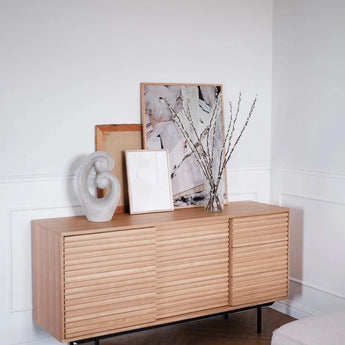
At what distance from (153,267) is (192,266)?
Result: 0.27m

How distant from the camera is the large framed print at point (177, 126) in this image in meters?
3.44

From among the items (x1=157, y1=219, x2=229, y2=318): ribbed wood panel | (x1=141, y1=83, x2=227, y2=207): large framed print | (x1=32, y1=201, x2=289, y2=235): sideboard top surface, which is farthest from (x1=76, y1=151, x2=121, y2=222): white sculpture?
(x1=141, y1=83, x2=227, y2=207): large framed print

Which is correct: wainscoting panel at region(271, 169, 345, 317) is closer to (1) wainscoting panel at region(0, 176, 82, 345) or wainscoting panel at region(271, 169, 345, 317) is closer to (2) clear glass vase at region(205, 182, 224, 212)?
(2) clear glass vase at region(205, 182, 224, 212)

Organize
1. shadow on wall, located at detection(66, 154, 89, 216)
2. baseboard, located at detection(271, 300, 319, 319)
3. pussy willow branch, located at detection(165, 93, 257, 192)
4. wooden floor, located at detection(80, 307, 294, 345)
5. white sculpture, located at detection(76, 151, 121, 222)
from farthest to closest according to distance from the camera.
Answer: baseboard, located at detection(271, 300, 319, 319), pussy willow branch, located at detection(165, 93, 257, 192), wooden floor, located at detection(80, 307, 294, 345), shadow on wall, located at detection(66, 154, 89, 216), white sculpture, located at detection(76, 151, 121, 222)

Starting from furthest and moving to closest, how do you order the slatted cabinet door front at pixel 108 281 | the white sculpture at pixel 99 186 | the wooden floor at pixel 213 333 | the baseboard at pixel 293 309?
Answer: the baseboard at pixel 293 309 → the wooden floor at pixel 213 333 → the white sculpture at pixel 99 186 → the slatted cabinet door front at pixel 108 281

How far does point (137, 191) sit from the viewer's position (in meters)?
3.31

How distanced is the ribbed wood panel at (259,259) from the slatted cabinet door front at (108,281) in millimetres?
571

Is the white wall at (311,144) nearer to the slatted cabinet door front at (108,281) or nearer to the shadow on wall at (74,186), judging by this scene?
the slatted cabinet door front at (108,281)

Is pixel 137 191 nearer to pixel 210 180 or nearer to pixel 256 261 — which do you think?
pixel 210 180

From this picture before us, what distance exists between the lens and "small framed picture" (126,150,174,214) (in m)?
3.29

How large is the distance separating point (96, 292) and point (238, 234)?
949mm

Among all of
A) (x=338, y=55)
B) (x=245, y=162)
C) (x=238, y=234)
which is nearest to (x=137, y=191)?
(x=238, y=234)

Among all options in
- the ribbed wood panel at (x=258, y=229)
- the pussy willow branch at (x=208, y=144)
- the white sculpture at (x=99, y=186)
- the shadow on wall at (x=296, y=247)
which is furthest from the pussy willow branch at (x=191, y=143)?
the shadow on wall at (x=296, y=247)

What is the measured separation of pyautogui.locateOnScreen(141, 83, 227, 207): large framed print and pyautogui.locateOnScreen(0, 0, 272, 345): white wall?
0.23 ft
